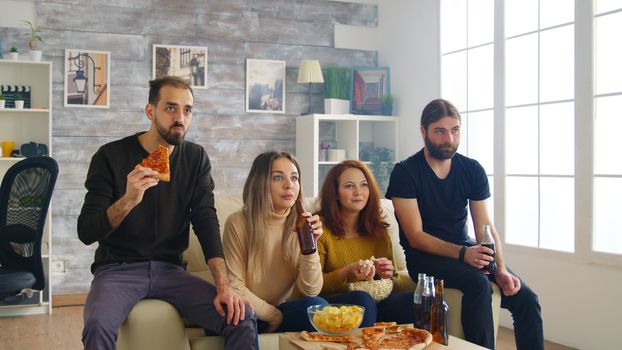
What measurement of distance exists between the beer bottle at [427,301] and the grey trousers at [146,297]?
658 millimetres

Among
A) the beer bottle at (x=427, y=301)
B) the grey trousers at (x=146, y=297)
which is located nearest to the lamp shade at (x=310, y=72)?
the grey trousers at (x=146, y=297)

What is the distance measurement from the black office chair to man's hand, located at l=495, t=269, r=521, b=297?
89.7 inches

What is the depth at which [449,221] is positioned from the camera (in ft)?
12.2

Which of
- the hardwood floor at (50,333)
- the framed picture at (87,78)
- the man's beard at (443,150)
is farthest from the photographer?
the framed picture at (87,78)

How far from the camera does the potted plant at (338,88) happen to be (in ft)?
21.8

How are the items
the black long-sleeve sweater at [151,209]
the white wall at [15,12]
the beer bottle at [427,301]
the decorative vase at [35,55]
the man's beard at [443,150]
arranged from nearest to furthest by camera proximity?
the beer bottle at [427,301] → the black long-sleeve sweater at [151,209] → the man's beard at [443,150] → the decorative vase at [35,55] → the white wall at [15,12]

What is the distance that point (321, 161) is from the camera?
21.5ft

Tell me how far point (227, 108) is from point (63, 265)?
196cm

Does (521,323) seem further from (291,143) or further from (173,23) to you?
(173,23)

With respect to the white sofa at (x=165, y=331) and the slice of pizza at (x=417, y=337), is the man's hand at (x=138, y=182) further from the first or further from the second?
the slice of pizza at (x=417, y=337)

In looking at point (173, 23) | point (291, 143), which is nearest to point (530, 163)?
point (291, 143)

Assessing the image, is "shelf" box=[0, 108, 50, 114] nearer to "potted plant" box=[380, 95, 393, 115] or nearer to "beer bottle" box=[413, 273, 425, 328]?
"potted plant" box=[380, 95, 393, 115]

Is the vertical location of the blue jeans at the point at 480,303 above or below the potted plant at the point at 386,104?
below

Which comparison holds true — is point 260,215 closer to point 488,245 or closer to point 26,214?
point 488,245
